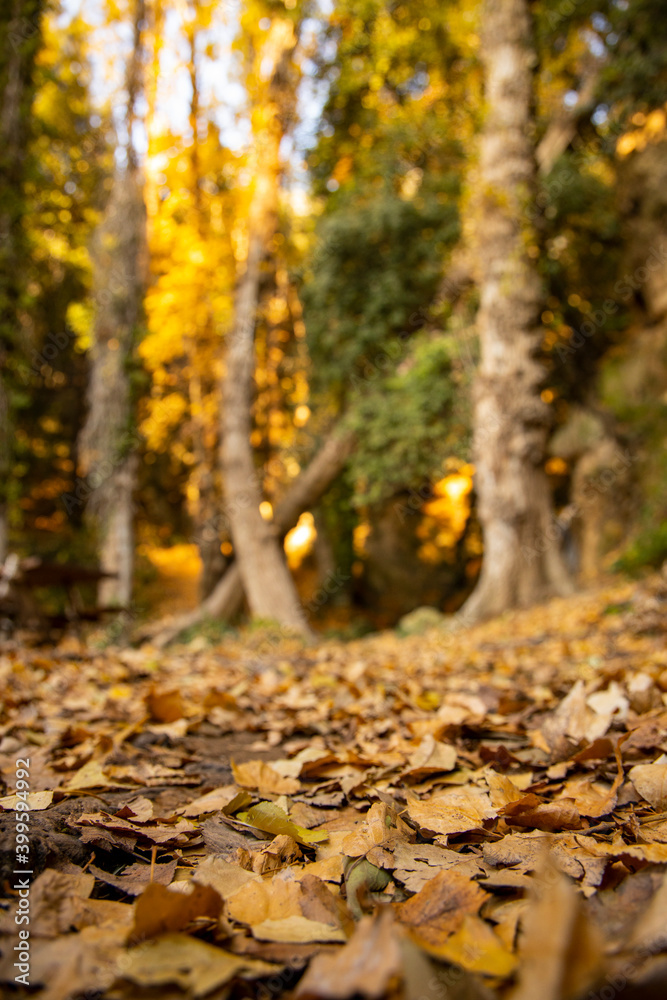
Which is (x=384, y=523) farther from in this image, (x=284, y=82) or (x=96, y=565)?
(x=284, y=82)

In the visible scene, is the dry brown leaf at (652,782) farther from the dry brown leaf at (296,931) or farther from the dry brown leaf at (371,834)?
the dry brown leaf at (296,931)

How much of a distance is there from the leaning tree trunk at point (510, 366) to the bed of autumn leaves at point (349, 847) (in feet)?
15.9

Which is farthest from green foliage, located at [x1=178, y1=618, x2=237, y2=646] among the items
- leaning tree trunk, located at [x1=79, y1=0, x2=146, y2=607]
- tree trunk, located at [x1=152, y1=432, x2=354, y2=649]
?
leaning tree trunk, located at [x1=79, y1=0, x2=146, y2=607]

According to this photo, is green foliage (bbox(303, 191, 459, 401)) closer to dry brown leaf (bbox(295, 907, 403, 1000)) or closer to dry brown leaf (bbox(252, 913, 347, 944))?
dry brown leaf (bbox(252, 913, 347, 944))

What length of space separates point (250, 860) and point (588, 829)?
1.93ft

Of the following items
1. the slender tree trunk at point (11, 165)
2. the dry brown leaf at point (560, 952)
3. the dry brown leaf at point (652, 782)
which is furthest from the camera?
the slender tree trunk at point (11, 165)

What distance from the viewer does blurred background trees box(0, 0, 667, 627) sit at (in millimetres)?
8422

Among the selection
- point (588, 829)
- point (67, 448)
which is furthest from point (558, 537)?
point (67, 448)

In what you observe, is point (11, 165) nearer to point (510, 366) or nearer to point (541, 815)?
point (510, 366)

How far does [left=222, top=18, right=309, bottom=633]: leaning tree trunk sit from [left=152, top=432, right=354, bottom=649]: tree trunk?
102 centimetres

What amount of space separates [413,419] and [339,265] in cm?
300

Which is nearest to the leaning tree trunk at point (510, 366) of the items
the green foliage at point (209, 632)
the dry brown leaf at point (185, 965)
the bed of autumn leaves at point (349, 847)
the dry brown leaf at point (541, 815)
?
the green foliage at point (209, 632)

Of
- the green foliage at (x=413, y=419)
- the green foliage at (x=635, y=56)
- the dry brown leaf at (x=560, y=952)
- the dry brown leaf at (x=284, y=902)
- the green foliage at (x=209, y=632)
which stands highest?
the green foliage at (x=635, y=56)

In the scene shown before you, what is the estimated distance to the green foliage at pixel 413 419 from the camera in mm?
8695
